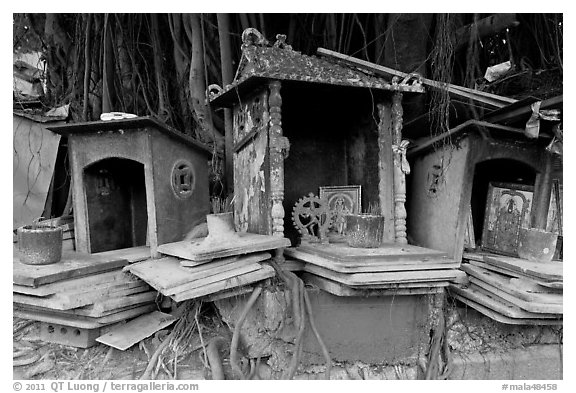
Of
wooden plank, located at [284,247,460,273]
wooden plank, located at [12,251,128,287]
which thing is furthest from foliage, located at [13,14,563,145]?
wooden plank, located at [12,251,128,287]

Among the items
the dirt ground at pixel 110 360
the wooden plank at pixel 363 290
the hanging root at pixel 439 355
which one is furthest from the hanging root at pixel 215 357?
the hanging root at pixel 439 355

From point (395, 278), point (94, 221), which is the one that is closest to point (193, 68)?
point (94, 221)

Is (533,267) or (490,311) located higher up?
(533,267)

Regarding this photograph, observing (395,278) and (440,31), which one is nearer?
(395,278)

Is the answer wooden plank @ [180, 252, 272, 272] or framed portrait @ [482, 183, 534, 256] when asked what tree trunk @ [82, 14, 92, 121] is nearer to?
wooden plank @ [180, 252, 272, 272]

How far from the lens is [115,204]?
411 cm

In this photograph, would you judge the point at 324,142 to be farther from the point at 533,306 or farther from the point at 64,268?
the point at 64,268

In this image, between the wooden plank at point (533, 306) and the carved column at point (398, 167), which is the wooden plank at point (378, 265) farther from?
the carved column at point (398, 167)

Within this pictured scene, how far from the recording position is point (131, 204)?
4.36 meters

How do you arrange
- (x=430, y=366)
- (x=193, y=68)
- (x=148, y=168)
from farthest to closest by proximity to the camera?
1. (x=193, y=68)
2. (x=148, y=168)
3. (x=430, y=366)

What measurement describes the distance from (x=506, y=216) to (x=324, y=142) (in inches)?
78.9

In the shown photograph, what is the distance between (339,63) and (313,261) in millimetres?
1853

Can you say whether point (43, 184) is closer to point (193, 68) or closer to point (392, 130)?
point (193, 68)

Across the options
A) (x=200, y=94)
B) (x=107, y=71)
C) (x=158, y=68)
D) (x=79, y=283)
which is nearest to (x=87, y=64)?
(x=107, y=71)
